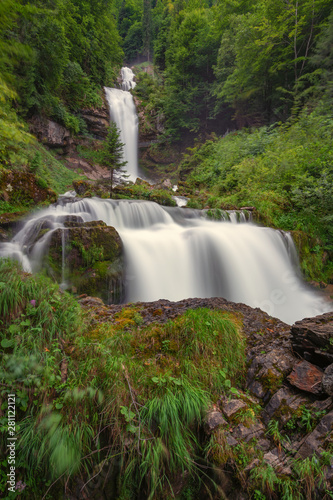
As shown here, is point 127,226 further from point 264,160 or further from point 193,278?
point 264,160

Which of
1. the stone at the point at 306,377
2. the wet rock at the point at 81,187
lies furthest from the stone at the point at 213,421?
→ the wet rock at the point at 81,187

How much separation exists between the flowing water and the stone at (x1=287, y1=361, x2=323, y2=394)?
142 inches

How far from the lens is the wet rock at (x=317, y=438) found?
5.12 ft

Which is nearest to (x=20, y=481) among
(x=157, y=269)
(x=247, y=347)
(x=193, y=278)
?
(x=247, y=347)

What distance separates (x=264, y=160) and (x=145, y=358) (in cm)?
1147

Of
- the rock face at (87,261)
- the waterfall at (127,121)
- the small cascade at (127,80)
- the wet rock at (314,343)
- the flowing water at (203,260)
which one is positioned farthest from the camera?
the small cascade at (127,80)

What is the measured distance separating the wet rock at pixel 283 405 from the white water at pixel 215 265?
3706 millimetres

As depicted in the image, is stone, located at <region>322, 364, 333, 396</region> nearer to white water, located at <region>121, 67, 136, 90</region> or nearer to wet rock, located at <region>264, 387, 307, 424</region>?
wet rock, located at <region>264, 387, 307, 424</region>

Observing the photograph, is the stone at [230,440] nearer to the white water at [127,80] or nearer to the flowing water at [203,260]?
the flowing water at [203,260]

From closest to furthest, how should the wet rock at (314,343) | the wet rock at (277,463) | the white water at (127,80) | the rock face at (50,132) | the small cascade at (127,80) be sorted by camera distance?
the wet rock at (277,463) → the wet rock at (314,343) → the rock face at (50,132) → the small cascade at (127,80) → the white water at (127,80)

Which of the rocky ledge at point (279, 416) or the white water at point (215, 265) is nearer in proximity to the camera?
the rocky ledge at point (279, 416)

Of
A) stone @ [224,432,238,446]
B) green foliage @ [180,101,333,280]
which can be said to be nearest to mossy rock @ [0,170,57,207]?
green foliage @ [180,101,333,280]

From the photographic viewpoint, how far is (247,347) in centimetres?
273

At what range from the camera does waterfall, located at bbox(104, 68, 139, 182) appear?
2314 cm
